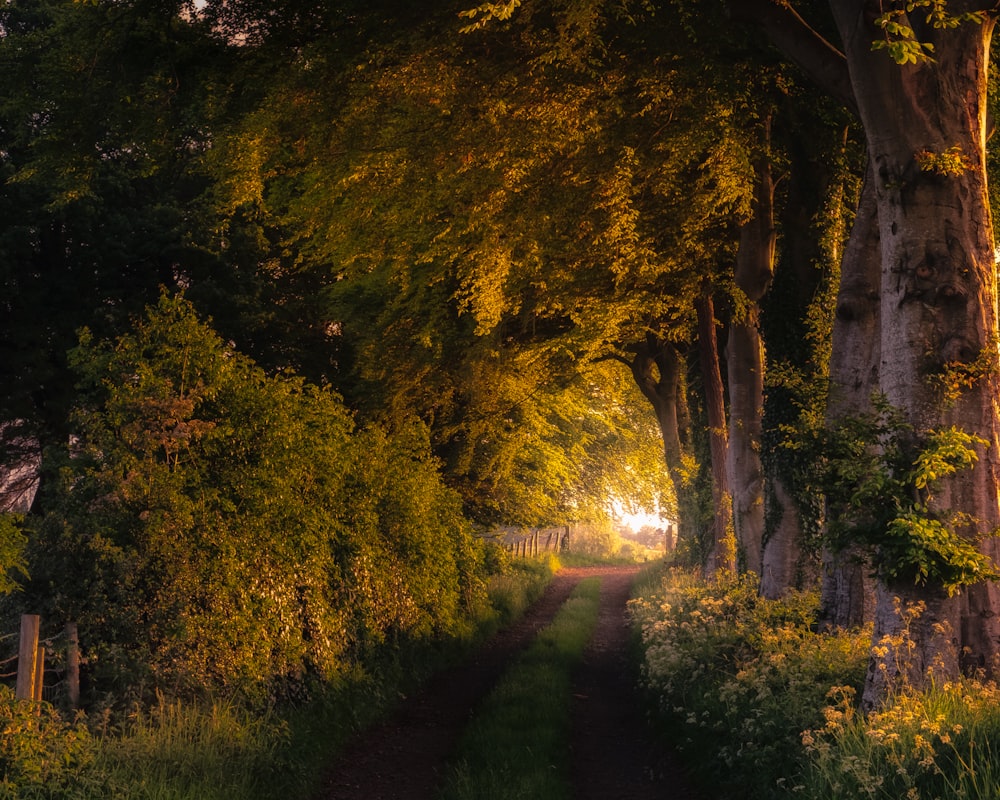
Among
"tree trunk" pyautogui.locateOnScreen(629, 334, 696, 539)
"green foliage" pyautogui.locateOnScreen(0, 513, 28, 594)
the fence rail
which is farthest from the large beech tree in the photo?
the fence rail

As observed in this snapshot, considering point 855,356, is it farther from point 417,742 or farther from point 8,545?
point 8,545

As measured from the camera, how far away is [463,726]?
1386cm

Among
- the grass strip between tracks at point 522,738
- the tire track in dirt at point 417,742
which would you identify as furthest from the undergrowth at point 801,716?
the tire track in dirt at point 417,742

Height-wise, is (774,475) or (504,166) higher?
(504,166)

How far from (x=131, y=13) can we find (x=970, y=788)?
465 inches

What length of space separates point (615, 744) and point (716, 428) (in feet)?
36.9

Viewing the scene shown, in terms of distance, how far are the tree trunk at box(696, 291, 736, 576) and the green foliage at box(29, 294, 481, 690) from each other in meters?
9.99

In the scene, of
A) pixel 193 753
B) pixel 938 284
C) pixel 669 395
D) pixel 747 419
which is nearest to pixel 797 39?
pixel 938 284

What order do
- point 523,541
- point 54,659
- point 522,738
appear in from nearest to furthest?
point 54,659 < point 522,738 < point 523,541

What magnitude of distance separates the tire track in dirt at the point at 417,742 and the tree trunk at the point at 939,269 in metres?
5.50

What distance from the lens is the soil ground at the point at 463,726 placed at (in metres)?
10.6

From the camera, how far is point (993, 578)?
8.09 m

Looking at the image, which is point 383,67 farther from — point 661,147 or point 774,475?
point 774,475

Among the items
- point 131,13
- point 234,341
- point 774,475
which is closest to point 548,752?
point 774,475
